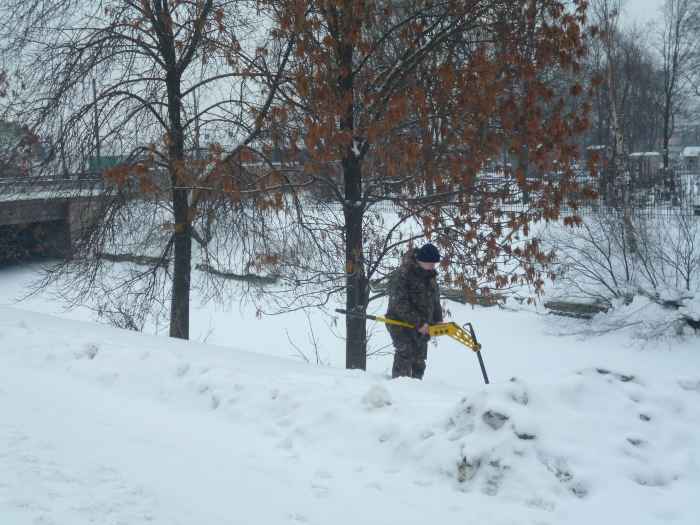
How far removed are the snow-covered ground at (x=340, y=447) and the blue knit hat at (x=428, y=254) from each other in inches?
44.8

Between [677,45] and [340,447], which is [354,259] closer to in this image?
[340,447]

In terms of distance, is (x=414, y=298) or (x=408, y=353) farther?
(x=408, y=353)

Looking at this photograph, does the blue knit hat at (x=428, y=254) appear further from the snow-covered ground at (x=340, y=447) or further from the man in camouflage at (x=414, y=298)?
the snow-covered ground at (x=340, y=447)

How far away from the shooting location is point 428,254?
5.62 metres

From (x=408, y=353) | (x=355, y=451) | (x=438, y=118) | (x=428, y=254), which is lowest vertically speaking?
(x=355, y=451)

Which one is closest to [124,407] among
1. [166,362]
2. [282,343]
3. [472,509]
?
[166,362]

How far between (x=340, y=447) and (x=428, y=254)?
220cm

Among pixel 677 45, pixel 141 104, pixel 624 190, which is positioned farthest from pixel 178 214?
pixel 677 45

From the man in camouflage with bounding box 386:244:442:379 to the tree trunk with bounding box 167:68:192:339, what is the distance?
12.6ft

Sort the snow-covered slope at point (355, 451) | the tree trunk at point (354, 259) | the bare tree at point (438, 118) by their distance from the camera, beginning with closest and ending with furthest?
the snow-covered slope at point (355, 451)
the bare tree at point (438, 118)
the tree trunk at point (354, 259)

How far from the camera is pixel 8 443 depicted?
4133mm

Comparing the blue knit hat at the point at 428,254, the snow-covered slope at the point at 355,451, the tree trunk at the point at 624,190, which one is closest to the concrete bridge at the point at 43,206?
the snow-covered slope at the point at 355,451

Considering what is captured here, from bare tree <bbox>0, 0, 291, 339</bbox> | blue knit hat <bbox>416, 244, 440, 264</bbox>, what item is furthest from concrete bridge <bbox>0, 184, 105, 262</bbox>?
blue knit hat <bbox>416, 244, 440, 264</bbox>

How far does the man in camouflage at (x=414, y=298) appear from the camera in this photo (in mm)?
5676
